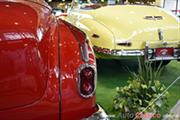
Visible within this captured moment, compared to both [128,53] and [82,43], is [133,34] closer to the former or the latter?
[128,53]

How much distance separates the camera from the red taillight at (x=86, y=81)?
1851 mm

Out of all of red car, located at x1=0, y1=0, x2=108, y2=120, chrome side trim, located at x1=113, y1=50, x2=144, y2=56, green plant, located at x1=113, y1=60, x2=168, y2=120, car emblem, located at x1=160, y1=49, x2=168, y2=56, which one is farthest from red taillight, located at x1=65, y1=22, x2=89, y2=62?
car emblem, located at x1=160, y1=49, x2=168, y2=56

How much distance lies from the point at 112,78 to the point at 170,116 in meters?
1.77

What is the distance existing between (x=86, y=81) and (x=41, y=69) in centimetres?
29

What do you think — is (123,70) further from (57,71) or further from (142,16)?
(57,71)

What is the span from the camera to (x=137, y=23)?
4.51 metres

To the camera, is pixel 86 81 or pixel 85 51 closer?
pixel 86 81

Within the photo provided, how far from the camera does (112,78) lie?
4688 mm

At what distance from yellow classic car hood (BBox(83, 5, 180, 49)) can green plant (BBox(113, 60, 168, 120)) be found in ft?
4.11

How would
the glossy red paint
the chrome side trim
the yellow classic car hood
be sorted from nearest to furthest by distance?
the glossy red paint → the chrome side trim → the yellow classic car hood

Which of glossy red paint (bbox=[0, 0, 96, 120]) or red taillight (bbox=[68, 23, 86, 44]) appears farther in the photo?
red taillight (bbox=[68, 23, 86, 44])

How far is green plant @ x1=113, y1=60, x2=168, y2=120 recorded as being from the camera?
9.66 feet

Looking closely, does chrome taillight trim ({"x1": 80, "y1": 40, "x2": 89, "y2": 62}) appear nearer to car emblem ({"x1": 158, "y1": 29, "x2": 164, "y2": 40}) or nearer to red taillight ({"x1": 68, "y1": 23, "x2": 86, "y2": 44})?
red taillight ({"x1": 68, "y1": 23, "x2": 86, "y2": 44})

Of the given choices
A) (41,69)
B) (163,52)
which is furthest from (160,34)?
(41,69)
